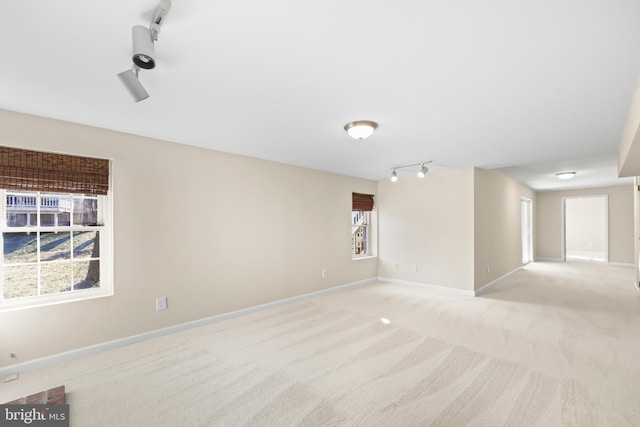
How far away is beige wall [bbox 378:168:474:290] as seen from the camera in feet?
16.7

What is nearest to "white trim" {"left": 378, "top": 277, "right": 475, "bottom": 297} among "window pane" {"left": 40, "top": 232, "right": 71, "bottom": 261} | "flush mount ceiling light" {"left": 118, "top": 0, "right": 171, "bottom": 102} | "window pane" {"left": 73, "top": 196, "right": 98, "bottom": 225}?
"window pane" {"left": 73, "top": 196, "right": 98, "bottom": 225}

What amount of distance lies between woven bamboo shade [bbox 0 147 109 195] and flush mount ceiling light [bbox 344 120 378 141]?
2.56 meters

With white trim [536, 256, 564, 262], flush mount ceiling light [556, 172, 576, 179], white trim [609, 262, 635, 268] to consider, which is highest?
flush mount ceiling light [556, 172, 576, 179]

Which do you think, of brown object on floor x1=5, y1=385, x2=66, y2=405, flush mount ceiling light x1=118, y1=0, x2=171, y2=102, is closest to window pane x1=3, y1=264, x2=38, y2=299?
brown object on floor x1=5, y1=385, x2=66, y2=405

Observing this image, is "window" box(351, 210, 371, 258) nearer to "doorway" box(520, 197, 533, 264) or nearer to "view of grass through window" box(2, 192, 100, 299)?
"view of grass through window" box(2, 192, 100, 299)

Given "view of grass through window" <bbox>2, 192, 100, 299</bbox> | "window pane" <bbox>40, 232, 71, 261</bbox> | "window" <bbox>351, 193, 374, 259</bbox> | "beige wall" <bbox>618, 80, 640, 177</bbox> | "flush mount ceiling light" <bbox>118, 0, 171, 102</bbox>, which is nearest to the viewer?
"flush mount ceiling light" <bbox>118, 0, 171, 102</bbox>

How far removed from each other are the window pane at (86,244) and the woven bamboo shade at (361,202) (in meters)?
4.19

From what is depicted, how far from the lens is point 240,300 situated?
3977mm

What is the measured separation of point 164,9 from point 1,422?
277cm

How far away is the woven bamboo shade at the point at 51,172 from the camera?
98.8 inches

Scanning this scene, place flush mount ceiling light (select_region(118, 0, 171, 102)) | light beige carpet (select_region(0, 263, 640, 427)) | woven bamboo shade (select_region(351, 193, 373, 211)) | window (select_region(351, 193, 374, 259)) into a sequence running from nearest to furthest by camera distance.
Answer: flush mount ceiling light (select_region(118, 0, 171, 102))
light beige carpet (select_region(0, 263, 640, 427))
woven bamboo shade (select_region(351, 193, 373, 211))
window (select_region(351, 193, 374, 259))

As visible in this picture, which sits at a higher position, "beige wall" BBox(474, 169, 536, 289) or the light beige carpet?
"beige wall" BBox(474, 169, 536, 289)

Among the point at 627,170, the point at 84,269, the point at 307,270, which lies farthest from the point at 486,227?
the point at 84,269

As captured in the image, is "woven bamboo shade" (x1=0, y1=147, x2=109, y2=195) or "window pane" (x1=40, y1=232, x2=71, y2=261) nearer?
"woven bamboo shade" (x1=0, y1=147, x2=109, y2=195)
